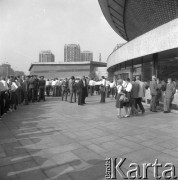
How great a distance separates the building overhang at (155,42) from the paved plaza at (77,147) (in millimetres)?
5363

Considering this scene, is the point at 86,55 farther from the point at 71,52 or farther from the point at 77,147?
the point at 77,147

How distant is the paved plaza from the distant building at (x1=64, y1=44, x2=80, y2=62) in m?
105

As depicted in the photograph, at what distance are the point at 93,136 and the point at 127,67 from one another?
581 inches

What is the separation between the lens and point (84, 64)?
8700cm

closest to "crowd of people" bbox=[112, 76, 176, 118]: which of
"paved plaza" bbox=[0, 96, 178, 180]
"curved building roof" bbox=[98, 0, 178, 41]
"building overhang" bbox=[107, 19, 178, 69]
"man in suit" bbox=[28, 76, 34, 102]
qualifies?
"paved plaza" bbox=[0, 96, 178, 180]

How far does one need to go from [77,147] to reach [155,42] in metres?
9.49

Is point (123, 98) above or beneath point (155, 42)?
beneath

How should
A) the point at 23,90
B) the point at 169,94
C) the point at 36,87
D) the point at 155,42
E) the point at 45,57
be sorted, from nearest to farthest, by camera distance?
the point at 169,94 → the point at 155,42 → the point at 23,90 → the point at 36,87 → the point at 45,57

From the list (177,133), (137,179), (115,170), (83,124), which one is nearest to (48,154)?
(115,170)

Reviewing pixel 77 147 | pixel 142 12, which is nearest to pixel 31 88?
pixel 77 147

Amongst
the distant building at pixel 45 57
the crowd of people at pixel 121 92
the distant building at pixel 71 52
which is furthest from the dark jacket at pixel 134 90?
the distant building at pixel 45 57

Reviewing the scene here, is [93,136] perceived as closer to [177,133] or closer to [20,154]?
[20,154]

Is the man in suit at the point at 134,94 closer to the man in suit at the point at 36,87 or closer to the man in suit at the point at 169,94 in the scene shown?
the man in suit at the point at 169,94

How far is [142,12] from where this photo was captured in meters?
24.0
